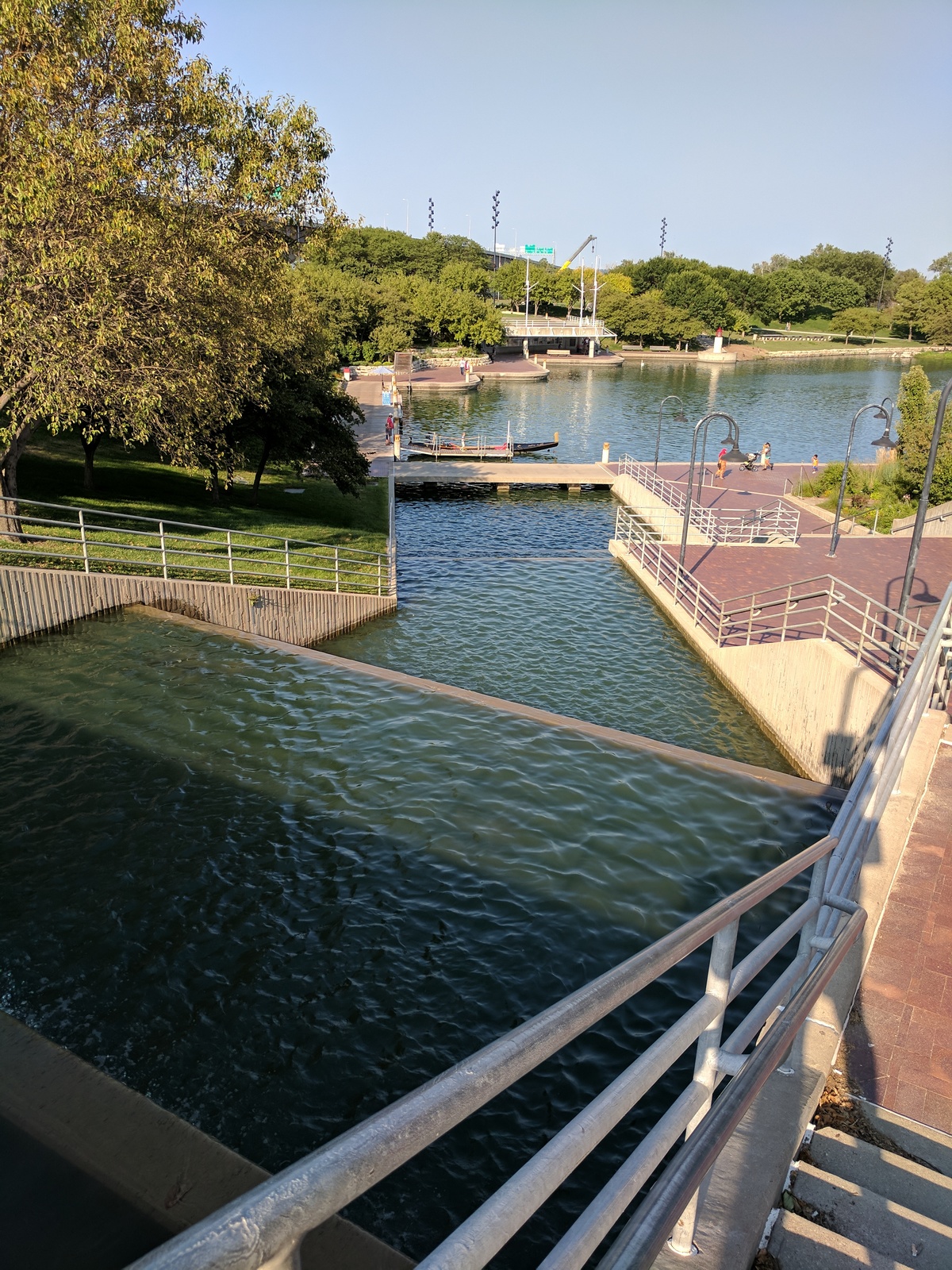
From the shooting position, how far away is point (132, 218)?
14.8 metres

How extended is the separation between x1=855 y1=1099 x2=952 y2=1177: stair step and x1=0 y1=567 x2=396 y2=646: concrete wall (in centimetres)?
1370

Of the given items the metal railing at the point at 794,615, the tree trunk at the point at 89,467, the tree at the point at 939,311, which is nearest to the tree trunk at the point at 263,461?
the tree trunk at the point at 89,467

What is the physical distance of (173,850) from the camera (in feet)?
31.4

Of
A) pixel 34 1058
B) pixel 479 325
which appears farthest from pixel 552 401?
pixel 34 1058

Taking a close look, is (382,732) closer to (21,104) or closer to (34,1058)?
(34,1058)

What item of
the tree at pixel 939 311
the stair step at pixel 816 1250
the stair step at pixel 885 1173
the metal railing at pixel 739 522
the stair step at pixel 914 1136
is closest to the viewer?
the stair step at pixel 816 1250

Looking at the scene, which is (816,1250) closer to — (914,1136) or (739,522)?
(914,1136)

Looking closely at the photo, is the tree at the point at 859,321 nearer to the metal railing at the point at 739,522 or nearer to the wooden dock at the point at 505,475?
the wooden dock at the point at 505,475

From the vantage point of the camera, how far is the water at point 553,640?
54.1 feet

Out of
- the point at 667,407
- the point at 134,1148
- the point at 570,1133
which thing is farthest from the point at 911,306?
the point at 570,1133

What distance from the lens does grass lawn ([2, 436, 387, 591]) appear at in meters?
17.1

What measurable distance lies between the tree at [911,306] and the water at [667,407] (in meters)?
27.7

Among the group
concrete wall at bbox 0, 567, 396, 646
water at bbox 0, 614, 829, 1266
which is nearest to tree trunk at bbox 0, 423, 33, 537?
concrete wall at bbox 0, 567, 396, 646

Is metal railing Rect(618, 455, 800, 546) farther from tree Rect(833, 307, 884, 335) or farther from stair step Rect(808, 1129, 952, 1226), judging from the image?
tree Rect(833, 307, 884, 335)
